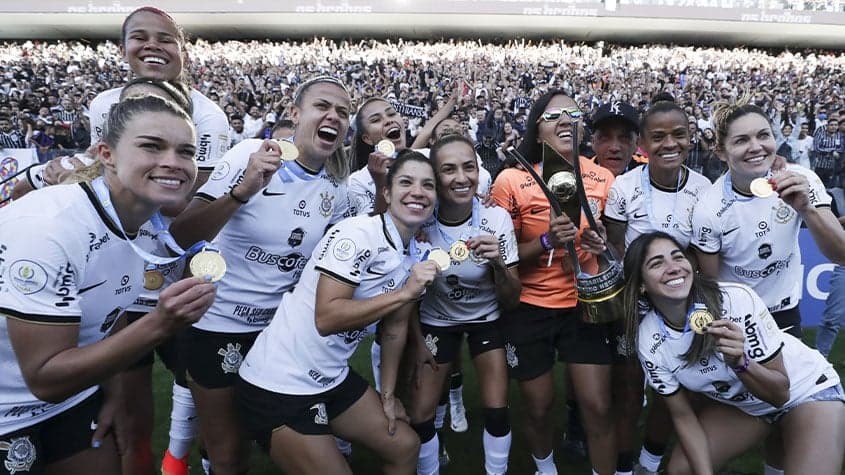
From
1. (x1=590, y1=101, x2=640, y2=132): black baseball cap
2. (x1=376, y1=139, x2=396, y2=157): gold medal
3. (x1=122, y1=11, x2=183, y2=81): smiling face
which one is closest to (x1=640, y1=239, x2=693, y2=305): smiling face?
(x1=590, y1=101, x2=640, y2=132): black baseball cap

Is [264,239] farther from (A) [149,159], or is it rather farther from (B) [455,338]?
(B) [455,338]

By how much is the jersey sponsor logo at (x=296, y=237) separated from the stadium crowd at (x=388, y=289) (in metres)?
0.01

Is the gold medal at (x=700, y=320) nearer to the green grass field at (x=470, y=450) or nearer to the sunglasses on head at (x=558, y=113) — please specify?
the sunglasses on head at (x=558, y=113)

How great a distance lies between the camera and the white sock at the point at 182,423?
133 inches

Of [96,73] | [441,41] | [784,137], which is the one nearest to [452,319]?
[784,137]

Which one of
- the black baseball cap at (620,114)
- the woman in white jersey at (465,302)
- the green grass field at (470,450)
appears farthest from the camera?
the black baseball cap at (620,114)

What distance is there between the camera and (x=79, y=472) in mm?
2240

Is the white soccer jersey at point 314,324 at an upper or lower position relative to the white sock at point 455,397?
upper

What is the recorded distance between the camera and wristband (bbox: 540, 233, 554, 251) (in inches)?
128

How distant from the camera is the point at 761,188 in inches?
106

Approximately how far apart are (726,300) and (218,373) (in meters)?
2.84

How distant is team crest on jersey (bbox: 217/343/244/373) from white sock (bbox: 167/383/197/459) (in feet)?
1.85

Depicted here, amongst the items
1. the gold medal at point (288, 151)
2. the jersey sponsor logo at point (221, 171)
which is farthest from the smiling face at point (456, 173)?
the jersey sponsor logo at point (221, 171)

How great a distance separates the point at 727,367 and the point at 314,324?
2.19m
